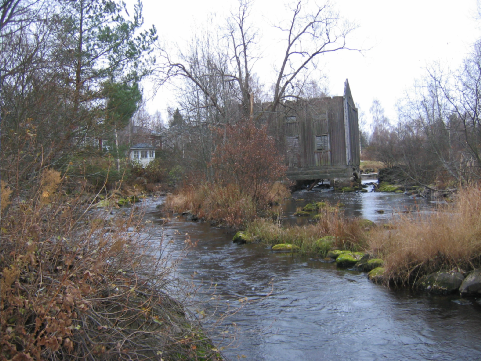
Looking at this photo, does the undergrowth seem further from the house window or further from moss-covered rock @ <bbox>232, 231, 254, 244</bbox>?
the house window

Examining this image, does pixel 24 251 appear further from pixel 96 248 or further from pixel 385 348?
pixel 385 348

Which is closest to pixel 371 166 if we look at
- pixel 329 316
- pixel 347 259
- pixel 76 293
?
pixel 347 259

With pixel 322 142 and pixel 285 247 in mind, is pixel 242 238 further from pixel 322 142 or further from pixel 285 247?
pixel 322 142

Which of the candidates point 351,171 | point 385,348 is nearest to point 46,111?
point 385,348

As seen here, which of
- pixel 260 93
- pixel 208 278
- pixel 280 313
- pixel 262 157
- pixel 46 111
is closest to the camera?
pixel 280 313

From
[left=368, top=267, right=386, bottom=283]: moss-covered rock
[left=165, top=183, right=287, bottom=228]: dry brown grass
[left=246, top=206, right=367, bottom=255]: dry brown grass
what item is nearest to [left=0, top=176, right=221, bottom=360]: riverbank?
[left=368, top=267, right=386, bottom=283]: moss-covered rock

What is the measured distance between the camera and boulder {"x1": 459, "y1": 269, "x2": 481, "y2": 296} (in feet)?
21.5

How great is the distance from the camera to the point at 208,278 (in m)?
8.09

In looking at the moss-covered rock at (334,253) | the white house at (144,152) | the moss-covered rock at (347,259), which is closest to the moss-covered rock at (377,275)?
the moss-covered rock at (347,259)

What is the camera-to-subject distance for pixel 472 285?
6.58m

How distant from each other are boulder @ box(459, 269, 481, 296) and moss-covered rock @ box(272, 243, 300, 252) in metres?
4.19

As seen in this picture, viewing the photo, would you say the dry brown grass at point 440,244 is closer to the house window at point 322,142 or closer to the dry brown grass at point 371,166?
the house window at point 322,142

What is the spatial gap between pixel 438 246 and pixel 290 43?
15.7m

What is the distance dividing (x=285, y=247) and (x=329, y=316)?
14.0ft
